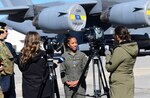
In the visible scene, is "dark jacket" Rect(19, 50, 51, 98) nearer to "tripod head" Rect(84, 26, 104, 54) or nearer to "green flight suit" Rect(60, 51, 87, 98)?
"green flight suit" Rect(60, 51, 87, 98)

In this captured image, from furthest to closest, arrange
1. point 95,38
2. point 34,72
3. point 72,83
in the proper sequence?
point 72,83 → point 95,38 → point 34,72

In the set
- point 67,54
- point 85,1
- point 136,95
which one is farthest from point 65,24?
point 67,54

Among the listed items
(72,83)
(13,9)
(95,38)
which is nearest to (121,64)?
(95,38)

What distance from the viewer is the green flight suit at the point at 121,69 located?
243 inches

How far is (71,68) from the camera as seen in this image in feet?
22.9

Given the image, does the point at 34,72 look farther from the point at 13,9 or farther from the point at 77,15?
the point at 13,9

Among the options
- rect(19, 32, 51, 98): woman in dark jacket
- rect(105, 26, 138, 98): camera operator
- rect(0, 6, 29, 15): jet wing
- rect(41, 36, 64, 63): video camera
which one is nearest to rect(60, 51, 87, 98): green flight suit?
rect(41, 36, 64, 63): video camera

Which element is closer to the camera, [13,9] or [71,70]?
[71,70]

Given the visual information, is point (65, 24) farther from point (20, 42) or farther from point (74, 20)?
point (20, 42)

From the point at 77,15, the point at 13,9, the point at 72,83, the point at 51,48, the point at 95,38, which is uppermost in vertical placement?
the point at 13,9

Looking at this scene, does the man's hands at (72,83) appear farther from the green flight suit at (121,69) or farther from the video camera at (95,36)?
the green flight suit at (121,69)

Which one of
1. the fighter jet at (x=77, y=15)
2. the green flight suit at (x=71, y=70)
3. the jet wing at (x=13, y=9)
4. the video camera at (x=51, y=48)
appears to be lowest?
the green flight suit at (x=71, y=70)

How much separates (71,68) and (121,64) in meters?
1.03

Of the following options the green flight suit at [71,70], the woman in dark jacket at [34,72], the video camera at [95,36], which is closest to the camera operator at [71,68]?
the green flight suit at [71,70]
